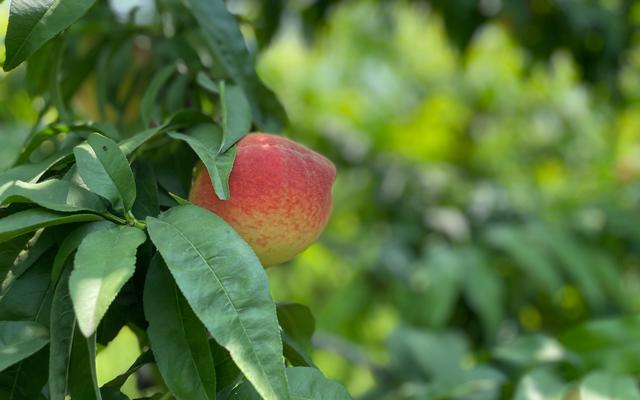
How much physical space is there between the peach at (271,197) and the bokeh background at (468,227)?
1.10 feet

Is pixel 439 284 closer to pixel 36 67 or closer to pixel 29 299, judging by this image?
pixel 36 67

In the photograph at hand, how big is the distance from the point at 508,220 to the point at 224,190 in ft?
4.11

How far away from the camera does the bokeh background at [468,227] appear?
3.45 ft

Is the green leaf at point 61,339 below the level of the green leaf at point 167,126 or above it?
below

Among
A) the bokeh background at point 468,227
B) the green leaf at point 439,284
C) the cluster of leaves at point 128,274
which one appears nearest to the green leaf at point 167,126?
the cluster of leaves at point 128,274

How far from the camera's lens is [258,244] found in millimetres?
583

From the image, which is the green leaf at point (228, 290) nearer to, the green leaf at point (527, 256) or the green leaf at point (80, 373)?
the green leaf at point (80, 373)

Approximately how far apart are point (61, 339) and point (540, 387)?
1.88 ft

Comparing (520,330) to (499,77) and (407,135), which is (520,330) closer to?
(407,135)

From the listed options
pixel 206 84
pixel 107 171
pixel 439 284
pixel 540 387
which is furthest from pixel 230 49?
pixel 439 284

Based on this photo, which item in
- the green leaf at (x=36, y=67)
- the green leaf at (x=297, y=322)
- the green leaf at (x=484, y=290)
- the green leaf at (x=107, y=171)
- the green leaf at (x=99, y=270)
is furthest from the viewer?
the green leaf at (x=484, y=290)

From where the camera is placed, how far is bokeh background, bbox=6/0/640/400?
1052 millimetres

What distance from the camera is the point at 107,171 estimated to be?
525mm

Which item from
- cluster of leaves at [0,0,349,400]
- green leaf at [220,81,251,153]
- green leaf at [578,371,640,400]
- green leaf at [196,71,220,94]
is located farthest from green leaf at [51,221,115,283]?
green leaf at [578,371,640,400]
